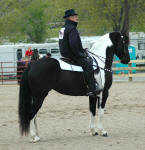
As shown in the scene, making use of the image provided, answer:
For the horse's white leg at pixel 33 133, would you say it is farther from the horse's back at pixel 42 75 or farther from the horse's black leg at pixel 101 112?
the horse's black leg at pixel 101 112

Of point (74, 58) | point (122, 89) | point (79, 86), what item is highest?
point (74, 58)

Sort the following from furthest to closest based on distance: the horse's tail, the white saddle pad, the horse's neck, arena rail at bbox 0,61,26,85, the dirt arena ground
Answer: arena rail at bbox 0,61,26,85, the horse's neck, the white saddle pad, the horse's tail, the dirt arena ground

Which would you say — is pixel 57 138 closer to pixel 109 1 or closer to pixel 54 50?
pixel 54 50

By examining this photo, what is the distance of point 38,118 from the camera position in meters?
11.6

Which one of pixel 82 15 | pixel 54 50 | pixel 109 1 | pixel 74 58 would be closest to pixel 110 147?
pixel 74 58

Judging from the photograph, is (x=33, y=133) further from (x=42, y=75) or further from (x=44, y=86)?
(x=42, y=75)

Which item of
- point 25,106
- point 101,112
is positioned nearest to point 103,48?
point 101,112

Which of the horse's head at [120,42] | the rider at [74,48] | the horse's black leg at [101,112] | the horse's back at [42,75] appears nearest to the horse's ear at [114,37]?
the horse's head at [120,42]

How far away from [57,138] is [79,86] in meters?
1.10

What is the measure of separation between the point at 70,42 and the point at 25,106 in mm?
1483

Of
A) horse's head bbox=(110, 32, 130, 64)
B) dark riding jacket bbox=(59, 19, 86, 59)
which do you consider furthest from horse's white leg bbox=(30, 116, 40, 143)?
horse's head bbox=(110, 32, 130, 64)

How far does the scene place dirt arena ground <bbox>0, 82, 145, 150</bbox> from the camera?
8039 mm

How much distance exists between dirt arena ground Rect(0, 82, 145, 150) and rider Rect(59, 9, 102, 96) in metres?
1.06

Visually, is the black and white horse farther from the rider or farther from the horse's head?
the horse's head
